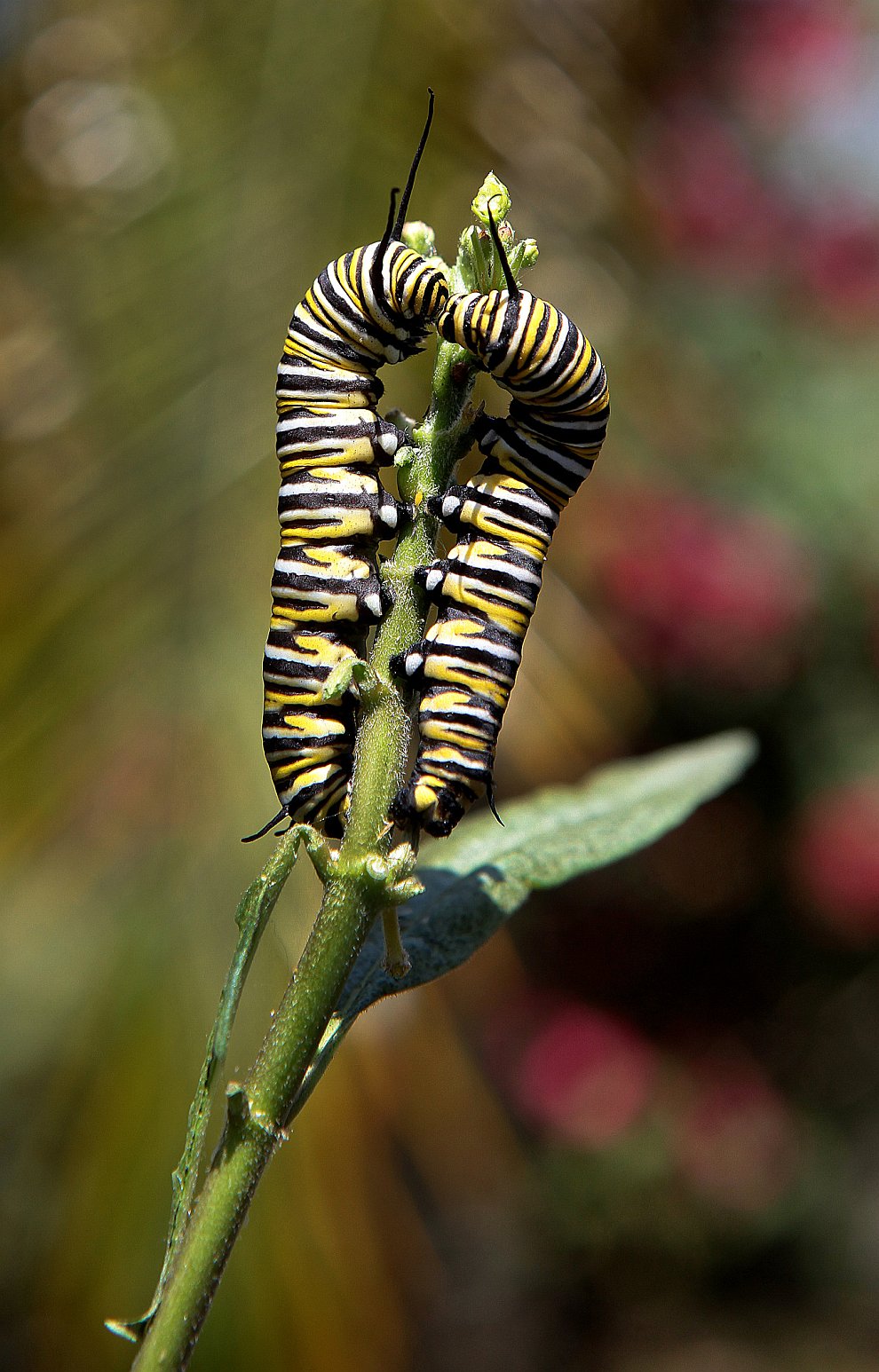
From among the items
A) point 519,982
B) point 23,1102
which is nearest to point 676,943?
point 519,982

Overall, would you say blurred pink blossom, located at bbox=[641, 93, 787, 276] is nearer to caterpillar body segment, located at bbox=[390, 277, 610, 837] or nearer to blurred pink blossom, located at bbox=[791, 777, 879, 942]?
blurred pink blossom, located at bbox=[791, 777, 879, 942]

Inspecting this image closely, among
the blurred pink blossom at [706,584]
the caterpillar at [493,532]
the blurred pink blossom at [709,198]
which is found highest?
the blurred pink blossom at [709,198]

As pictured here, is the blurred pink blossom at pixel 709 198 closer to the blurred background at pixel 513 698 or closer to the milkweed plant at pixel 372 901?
the blurred background at pixel 513 698

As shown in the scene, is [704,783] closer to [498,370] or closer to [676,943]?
[498,370]

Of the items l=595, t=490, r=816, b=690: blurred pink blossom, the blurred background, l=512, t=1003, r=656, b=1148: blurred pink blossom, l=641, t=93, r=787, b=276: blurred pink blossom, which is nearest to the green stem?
the blurred background

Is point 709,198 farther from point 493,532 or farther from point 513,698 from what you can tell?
point 493,532

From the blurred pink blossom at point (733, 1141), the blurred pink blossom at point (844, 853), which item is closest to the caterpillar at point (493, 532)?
the blurred pink blossom at point (844, 853)

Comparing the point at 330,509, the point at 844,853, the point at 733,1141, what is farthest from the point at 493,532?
the point at 733,1141
